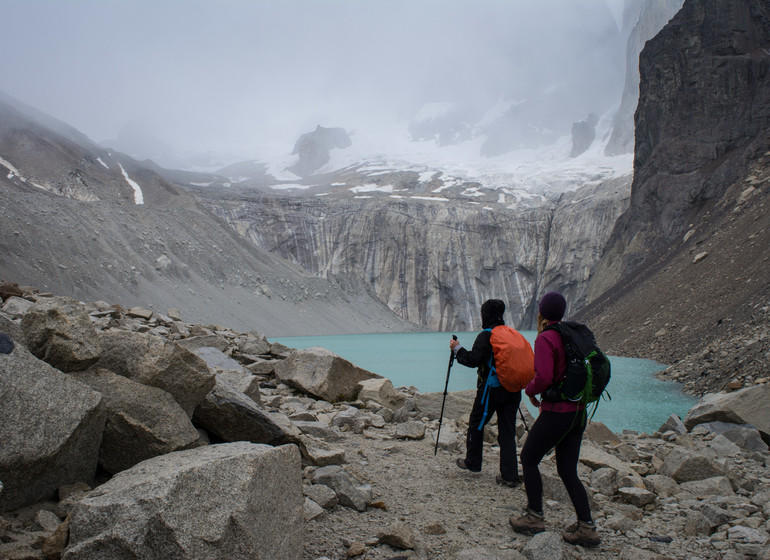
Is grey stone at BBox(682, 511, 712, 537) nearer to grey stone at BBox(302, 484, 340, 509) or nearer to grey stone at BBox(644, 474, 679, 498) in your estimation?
grey stone at BBox(644, 474, 679, 498)

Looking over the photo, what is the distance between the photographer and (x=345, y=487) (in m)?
3.54

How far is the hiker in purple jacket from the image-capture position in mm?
3264

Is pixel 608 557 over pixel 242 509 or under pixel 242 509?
under

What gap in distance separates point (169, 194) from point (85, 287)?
2503cm

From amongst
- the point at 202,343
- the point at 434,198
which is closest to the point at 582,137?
the point at 434,198

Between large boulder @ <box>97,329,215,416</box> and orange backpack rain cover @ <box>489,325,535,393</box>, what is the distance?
83.8 inches

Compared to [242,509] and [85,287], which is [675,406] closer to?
[242,509]

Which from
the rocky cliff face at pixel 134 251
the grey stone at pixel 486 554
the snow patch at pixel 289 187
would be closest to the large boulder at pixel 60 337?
the grey stone at pixel 486 554

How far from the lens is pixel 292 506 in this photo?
264cm

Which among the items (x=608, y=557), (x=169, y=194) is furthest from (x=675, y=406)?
(x=169, y=194)

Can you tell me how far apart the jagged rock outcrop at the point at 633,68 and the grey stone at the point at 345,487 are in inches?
3984

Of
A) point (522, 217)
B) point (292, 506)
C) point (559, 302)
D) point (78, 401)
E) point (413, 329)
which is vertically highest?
point (522, 217)

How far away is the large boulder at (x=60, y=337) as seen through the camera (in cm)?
323

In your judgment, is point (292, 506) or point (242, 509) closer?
point (242, 509)
